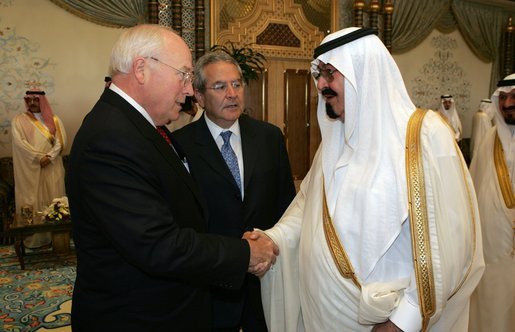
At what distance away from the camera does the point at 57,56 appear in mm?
6797

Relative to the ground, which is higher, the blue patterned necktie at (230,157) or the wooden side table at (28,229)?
the blue patterned necktie at (230,157)

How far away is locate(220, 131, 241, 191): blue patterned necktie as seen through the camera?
2.34 m

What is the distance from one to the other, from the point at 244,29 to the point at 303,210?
661cm

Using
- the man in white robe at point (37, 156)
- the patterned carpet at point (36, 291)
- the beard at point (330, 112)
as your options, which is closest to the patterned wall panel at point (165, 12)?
the man in white robe at point (37, 156)

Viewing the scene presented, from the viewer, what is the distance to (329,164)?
1861mm

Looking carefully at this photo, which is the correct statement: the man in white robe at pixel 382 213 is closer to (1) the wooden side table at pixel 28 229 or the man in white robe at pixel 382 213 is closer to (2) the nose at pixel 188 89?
(2) the nose at pixel 188 89

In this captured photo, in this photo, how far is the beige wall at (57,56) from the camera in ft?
21.5

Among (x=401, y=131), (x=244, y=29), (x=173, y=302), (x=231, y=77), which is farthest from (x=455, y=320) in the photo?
(x=244, y=29)

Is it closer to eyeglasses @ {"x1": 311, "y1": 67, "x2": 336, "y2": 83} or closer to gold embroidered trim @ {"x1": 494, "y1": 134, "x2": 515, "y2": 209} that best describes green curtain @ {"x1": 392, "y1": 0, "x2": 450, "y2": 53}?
gold embroidered trim @ {"x1": 494, "y1": 134, "x2": 515, "y2": 209}

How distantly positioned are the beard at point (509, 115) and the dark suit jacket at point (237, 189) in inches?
71.8

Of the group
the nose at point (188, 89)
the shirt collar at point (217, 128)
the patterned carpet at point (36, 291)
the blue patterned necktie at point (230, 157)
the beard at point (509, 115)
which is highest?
the nose at point (188, 89)

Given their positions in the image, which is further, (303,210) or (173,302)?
(303,210)

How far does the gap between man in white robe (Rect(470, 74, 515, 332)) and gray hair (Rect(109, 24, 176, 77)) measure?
260 cm

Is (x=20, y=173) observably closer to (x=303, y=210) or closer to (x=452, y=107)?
(x=303, y=210)
